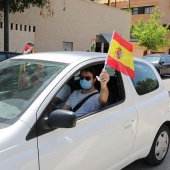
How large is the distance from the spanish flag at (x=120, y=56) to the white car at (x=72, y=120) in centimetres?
21

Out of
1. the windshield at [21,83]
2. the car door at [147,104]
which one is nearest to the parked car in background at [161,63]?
the car door at [147,104]

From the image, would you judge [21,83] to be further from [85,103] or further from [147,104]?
[147,104]

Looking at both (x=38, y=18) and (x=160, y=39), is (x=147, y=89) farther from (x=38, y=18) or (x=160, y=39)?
(x=160, y=39)

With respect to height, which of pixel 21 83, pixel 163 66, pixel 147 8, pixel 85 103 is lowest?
pixel 163 66

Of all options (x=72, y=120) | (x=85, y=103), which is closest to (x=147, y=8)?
(x=85, y=103)

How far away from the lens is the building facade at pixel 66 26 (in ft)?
59.1

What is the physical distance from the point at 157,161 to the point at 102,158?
1536 millimetres

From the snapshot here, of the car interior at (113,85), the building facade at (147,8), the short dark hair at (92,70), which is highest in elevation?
the building facade at (147,8)

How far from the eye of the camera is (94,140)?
9.19ft

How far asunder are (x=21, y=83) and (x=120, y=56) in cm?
105

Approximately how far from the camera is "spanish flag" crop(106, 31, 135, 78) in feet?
9.87

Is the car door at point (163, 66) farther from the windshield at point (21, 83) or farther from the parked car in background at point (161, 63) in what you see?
the windshield at point (21, 83)

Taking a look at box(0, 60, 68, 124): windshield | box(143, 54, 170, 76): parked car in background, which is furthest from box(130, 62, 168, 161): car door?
box(143, 54, 170, 76): parked car in background

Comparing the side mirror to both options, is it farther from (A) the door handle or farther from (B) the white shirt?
(A) the door handle
